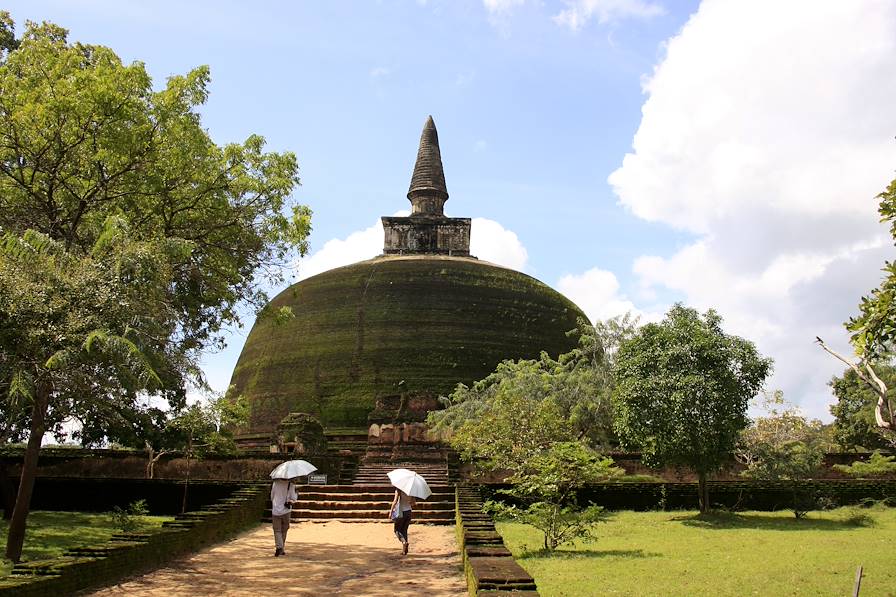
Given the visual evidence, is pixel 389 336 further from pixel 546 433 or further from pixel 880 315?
pixel 880 315

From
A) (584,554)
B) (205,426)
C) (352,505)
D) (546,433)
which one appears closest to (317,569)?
(584,554)

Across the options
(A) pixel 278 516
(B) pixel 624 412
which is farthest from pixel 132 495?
(B) pixel 624 412

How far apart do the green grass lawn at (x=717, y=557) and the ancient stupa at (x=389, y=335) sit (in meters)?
16.4

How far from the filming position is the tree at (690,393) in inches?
647

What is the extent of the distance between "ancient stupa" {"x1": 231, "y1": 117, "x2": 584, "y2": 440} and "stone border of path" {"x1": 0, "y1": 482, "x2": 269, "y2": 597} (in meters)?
18.7

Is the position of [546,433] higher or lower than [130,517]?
higher

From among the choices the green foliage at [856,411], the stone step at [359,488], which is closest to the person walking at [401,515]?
the stone step at [359,488]

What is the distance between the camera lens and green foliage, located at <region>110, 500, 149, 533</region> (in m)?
11.9

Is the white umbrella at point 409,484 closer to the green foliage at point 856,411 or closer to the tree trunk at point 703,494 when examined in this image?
the tree trunk at point 703,494

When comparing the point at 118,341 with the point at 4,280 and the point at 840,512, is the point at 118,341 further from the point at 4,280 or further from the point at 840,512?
the point at 840,512

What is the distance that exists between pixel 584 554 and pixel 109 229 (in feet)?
26.0

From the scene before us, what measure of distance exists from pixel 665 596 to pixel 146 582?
5.32m

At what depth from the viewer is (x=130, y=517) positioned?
1359 cm

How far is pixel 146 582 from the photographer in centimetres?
800
